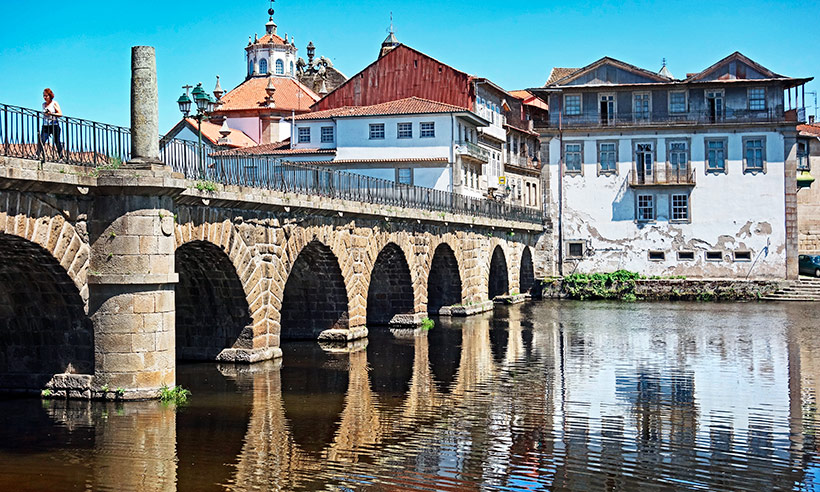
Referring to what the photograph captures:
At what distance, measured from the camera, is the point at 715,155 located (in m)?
53.7

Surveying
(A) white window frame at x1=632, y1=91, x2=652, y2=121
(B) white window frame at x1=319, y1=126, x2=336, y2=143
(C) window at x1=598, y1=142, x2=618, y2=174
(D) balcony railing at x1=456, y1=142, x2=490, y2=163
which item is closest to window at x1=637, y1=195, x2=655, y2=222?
(C) window at x1=598, y1=142, x2=618, y2=174

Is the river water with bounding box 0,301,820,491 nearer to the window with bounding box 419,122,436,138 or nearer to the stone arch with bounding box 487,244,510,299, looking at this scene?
the stone arch with bounding box 487,244,510,299

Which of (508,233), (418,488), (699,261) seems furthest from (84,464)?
(699,261)

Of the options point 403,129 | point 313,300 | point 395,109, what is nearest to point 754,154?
point 403,129

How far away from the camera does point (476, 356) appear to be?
90.3 feet

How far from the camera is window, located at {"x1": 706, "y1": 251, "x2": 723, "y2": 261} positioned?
53781mm

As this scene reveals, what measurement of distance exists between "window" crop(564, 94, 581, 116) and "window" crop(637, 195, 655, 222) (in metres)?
5.76

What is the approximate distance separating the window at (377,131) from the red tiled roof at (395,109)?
2.18 ft

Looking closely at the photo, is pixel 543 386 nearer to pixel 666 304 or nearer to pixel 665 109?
pixel 666 304

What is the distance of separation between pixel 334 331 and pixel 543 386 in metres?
9.31

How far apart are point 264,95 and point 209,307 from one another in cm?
5501

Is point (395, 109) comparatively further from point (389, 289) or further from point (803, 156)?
point (803, 156)

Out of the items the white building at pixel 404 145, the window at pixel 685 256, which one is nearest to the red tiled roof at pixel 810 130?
the window at pixel 685 256

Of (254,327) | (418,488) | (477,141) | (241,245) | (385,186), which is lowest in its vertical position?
(418,488)
